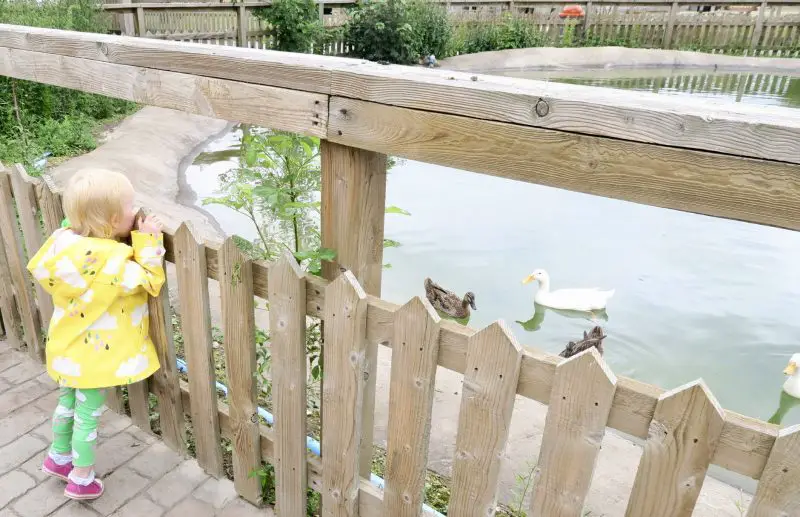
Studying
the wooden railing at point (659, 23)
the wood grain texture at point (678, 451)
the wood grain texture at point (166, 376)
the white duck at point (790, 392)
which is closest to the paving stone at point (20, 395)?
the wood grain texture at point (166, 376)

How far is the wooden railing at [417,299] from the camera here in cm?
123

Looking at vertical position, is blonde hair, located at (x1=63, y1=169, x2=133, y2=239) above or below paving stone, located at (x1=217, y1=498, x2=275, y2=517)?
above

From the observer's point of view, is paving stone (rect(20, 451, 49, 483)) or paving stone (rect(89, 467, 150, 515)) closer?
paving stone (rect(89, 467, 150, 515))

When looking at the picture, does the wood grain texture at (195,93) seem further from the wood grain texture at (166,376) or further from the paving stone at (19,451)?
the paving stone at (19,451)

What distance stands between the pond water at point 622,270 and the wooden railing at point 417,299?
3.91m

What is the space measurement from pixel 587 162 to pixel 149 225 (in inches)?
59.6

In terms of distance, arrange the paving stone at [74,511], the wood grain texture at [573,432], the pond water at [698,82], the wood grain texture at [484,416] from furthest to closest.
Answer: the pond water at [698,82] < the paving stone at [74,511] < the wood grain texture at [484,416] < the wood grain texture at [573,432]

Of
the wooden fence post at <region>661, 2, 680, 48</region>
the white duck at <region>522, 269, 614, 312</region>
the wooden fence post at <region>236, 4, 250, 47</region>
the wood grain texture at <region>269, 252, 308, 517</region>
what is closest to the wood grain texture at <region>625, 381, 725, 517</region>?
the wood grain texture at <region>269, 252, 308, 517</region>

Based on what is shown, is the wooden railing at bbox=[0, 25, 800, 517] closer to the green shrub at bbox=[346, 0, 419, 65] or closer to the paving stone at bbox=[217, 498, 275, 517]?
the paving stone at bbox=[217, 498, 275, 517]

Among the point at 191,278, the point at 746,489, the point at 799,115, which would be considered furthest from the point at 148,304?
the point at 746,489

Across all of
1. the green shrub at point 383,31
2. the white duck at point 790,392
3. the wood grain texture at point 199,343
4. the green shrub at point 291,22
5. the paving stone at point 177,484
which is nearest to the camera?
the wood grain texture at point 199,343

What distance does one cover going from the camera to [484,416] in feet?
5.32

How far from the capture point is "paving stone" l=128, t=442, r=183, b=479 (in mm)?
2486

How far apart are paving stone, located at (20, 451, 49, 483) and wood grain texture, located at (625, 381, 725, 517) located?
2.23 m
